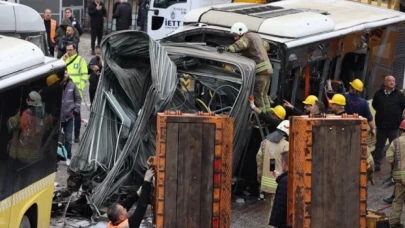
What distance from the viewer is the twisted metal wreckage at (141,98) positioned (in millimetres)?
13438

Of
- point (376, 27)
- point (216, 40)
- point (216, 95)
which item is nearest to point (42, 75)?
point (216, 95)

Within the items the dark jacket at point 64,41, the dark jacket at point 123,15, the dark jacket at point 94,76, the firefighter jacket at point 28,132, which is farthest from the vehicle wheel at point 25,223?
the dark jacket at point 123,15

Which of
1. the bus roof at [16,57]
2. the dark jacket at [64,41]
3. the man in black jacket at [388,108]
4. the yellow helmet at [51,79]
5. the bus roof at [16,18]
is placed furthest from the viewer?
the dark jacket at [64,41]

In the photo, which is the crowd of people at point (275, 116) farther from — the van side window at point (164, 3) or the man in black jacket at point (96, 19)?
the man in black jacket at point (96, 19)

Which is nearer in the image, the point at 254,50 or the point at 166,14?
the point at 254,50

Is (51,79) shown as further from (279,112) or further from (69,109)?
(69,109)

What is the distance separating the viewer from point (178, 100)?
14.2 m

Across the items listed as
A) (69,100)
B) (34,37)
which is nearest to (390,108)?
(69,100)

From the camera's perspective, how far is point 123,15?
2805 centimetres

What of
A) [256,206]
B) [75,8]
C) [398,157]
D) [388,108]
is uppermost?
[398,157]

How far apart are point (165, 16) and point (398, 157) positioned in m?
13.5

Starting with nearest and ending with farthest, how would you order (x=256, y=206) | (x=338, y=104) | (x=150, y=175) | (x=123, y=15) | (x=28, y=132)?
(x=150, y=175) < (x=28, y=132) < (x=338, y=104) < (x=256, y=206) < (x=123, y=15)

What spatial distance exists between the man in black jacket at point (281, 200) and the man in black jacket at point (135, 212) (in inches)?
47.8

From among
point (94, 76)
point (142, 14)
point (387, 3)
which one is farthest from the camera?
point (142, 14)
